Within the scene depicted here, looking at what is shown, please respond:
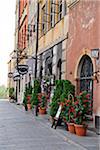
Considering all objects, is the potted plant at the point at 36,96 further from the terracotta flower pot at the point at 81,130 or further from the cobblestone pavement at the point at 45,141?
the terracotta flower pot at the point at 81,130

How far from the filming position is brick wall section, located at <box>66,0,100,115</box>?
16.3 meters

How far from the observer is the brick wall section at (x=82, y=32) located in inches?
643

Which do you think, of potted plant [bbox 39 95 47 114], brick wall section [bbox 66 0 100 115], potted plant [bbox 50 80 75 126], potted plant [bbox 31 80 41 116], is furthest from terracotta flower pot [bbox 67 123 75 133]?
potted plant [bbox 39 95 47 114]

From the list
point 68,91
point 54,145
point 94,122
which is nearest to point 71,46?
point 68,91

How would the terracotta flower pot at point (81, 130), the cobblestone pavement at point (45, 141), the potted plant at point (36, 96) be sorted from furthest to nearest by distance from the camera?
1. the potted plant at point (36, 96)
2. the terracotta flower pot at point (81, 130)
3. the cobblestone pavement at point (45, 141)

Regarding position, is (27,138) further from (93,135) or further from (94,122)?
(94,122)

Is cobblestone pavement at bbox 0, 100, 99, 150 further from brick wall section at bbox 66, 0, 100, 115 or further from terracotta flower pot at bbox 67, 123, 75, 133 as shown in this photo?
brick wall section at bbox 66, 0, 100, 115

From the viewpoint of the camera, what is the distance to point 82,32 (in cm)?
1814

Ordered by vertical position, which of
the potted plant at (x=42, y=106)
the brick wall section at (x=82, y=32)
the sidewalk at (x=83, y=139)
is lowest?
the sidewalk at (x=83, y=139)

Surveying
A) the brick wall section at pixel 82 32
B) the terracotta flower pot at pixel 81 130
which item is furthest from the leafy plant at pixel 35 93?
the terracotta flower pot at pixel 81 130

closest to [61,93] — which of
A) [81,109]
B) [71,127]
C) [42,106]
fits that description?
[71,127]

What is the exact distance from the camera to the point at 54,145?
11.8 m

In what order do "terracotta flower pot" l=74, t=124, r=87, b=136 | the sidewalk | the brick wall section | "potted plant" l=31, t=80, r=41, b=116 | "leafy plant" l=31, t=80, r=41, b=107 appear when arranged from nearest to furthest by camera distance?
the sidewalk
"terracotta flower pot" l=74, t=124, r=87, b=136
the brick wall section
"potted plant" l=31, t=80, r=41, b=116
"leafy plant" l=31, t=80, r=41, b=107

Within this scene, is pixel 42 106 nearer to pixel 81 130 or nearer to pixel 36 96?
pixel 36 96
